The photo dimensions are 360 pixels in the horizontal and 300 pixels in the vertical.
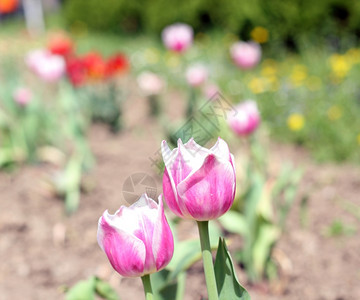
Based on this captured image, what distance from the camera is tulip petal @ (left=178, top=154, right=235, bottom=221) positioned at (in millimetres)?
933

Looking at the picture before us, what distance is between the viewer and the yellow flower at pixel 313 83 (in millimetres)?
4867

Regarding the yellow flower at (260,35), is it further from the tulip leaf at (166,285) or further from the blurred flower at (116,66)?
the tulip leaf at (166,285)

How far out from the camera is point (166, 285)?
1.33 metres

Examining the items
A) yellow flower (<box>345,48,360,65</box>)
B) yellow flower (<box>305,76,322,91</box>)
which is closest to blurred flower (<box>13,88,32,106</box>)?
yellow flower (<box>305,76,322,91</box>)

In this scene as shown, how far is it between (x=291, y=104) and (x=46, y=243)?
2563mm

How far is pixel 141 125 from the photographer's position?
4984 millimetres

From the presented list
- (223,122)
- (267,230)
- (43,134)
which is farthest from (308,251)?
(43,134)

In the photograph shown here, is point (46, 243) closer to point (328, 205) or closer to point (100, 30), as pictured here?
point (328, 205)

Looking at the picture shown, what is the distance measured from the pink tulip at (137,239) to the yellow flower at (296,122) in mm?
3116

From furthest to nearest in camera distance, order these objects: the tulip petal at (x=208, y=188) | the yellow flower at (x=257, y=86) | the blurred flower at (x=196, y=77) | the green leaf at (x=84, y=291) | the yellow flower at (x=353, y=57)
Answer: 1. the yellow flower at (x=353, y=57)
2. the yellow flower at (x=257, y=86)
3. the blurred flower at (x=196, y=77)
4. the green leaf at (x=84, y=291)
5. the tulip petal at (x=208, y=188)

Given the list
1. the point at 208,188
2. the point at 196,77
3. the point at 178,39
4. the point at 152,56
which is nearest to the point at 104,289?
the point at 208,188

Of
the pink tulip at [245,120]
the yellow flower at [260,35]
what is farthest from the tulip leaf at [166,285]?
the yellow flower at [260,35]

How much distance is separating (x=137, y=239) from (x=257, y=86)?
13.9 ft

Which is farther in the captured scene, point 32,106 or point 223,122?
point 32,106
